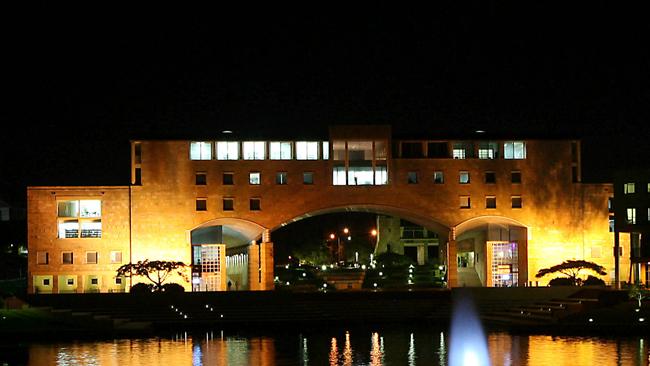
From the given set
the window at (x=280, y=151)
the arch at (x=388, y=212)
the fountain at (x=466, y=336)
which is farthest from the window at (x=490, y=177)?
the window at (x=280, y=151)

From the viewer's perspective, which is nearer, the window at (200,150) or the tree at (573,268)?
the tree at (573,268)

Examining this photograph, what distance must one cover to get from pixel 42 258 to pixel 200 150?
11.2 meters

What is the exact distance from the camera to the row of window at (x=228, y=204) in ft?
214

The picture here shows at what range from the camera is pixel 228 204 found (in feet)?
215

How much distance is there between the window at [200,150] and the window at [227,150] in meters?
0.58

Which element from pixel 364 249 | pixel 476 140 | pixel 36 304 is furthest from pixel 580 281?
pixel 364 249

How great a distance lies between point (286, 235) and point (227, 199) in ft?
166

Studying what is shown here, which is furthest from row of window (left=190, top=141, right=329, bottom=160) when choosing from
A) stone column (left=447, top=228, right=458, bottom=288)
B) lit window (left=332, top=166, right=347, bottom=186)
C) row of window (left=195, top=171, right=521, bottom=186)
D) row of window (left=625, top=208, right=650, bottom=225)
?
row of window (left=625, top=208, right=650, bottom=225)

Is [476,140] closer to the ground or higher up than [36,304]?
higher up

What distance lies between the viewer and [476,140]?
2623 inches

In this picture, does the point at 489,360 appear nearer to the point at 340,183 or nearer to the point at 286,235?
the point at 340,183

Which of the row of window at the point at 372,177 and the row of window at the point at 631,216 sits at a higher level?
the row of window at the point at 372,177

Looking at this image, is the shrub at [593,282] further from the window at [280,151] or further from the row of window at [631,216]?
the window at [280,151]

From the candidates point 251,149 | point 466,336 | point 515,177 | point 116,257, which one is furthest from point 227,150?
point 466,336
